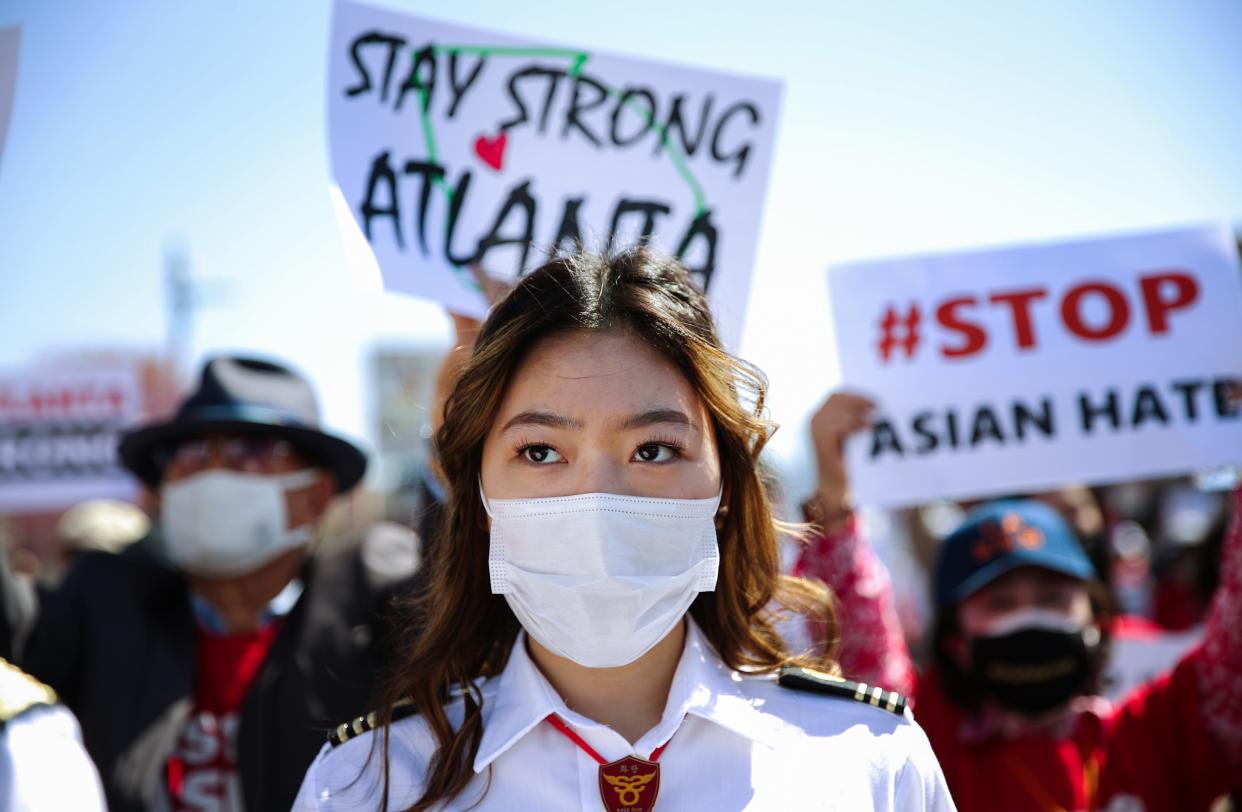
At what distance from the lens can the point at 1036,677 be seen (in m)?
3.27

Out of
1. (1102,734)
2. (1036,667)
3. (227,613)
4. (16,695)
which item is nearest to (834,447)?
(1036,667)

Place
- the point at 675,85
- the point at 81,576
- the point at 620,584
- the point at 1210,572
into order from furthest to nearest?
the point at 1210,572
the point at 675,85
the point at 81,576
the point at 620,584

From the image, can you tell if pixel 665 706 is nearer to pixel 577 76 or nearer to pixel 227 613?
pixel 227 613

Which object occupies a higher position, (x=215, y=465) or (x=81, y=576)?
(x=215, y=465)

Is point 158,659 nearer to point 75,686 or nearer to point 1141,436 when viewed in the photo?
point 75,686

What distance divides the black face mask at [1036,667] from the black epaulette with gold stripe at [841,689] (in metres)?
1.42

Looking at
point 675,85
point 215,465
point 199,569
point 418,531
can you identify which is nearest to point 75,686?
point 199,569

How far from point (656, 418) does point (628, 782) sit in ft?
2.11

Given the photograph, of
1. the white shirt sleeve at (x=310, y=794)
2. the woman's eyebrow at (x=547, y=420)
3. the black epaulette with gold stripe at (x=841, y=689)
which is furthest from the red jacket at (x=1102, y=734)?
the white shirt sleeve at (x=310, y=794)

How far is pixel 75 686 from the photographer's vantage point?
3.18 meters

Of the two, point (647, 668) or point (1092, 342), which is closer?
point (647, 668)

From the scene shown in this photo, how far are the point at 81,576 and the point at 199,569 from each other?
0.35 m

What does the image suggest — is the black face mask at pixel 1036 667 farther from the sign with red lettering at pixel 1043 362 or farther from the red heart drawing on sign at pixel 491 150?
the red heart drawing on sign at pixel 491 150

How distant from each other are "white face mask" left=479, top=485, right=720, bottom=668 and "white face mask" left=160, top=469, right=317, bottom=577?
176 cm
